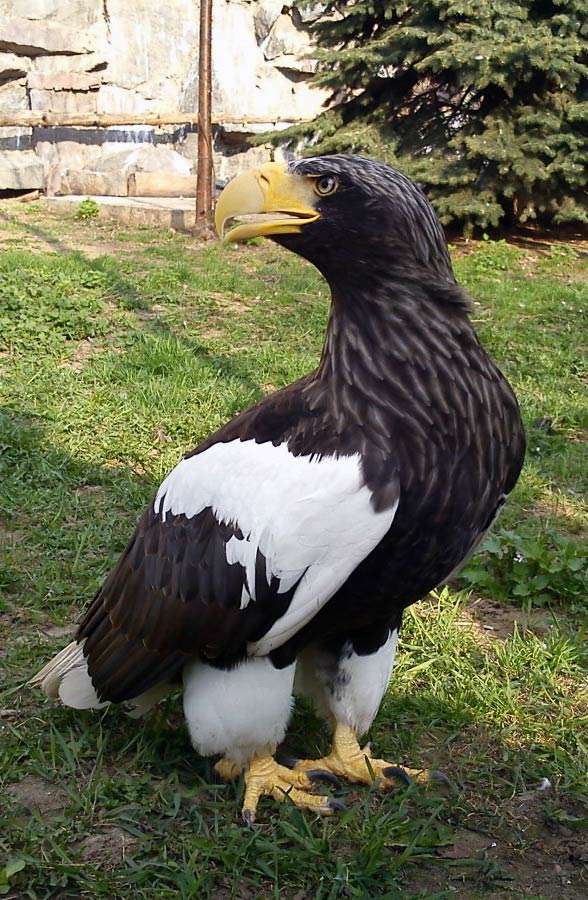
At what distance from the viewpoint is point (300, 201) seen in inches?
81.0

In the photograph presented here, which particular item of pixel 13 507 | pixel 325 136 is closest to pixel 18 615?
pixel 13 507

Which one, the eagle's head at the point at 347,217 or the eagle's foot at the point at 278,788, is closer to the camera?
the eagle's head at the point at 347,217

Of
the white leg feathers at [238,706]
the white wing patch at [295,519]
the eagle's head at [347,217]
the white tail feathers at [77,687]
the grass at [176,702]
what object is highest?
the eagle's head at [347,217]

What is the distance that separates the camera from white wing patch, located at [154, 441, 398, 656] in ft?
6.24

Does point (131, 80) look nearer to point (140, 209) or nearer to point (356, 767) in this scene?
point (140, 209)

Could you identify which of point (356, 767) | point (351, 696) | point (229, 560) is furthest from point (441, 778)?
point (229, 560)

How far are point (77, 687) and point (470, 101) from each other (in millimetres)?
9164

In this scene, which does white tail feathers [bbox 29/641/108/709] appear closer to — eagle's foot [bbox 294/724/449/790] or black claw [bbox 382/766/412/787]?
eagle's foot [bbox 294/724/449/790]

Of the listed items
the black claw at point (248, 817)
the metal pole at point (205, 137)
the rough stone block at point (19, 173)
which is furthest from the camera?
the rough stone block at point (19, 173)

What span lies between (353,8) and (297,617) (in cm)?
Answer: 946

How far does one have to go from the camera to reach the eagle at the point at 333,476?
196cm

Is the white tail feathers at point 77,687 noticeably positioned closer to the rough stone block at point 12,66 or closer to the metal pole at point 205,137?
the metal pole at point 205,137

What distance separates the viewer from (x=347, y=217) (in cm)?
202

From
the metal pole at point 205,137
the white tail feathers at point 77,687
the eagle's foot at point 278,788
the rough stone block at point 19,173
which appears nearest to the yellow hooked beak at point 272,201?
the white tail feathers at point 77,687
